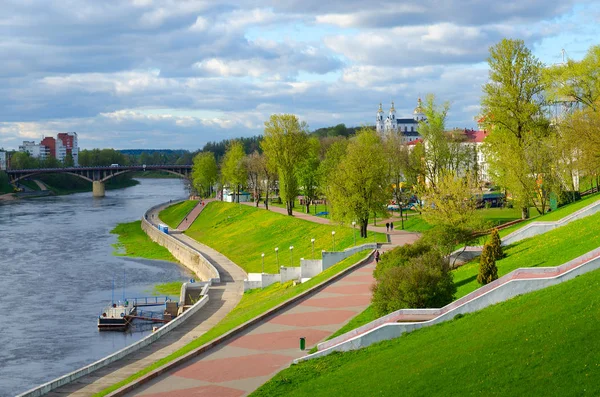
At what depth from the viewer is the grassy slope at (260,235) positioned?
209 feet

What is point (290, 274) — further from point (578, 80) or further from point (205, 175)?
point (205, 175)

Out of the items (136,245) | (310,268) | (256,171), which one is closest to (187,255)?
(136,245)

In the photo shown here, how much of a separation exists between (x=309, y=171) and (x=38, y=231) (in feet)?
126

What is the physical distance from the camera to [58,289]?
60.5 m

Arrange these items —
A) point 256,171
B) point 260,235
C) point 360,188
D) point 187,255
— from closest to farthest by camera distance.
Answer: point 360,188, point 187,255, point 260,235, point 256,171

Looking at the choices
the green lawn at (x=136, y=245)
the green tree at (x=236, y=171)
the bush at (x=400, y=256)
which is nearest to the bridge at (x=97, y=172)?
the green tree at (x=236, y=171)

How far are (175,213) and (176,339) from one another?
87.2 metres

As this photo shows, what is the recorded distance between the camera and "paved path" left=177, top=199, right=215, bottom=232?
349ft

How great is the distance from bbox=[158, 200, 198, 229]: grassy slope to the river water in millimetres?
5231

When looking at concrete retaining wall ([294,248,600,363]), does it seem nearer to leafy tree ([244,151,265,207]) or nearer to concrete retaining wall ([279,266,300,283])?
concrete retaining wall ([279,266,300,283])

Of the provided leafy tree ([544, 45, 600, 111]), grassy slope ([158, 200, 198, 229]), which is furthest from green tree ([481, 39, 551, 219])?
grassy slope ([158, 200, 198, 229])

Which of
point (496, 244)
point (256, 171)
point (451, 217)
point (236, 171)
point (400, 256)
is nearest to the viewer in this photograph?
point (400, 256)

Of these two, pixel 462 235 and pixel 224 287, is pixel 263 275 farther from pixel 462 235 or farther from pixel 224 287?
pixel 462 235

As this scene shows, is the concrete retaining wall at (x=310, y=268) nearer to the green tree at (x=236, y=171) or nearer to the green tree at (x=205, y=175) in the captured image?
the green tree at (x=236, y=171)
